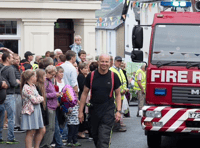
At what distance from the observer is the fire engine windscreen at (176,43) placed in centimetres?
1140

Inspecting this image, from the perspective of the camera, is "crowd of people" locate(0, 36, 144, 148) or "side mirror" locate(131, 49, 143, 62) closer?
"crowd of people" locate(0, 36, 144, 148)

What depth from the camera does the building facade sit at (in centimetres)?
2148

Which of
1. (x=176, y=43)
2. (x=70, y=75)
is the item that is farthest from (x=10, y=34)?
(x=176, y=43)

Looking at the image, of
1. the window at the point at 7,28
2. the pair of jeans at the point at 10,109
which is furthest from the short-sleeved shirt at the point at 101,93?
the window at the point at 7,28

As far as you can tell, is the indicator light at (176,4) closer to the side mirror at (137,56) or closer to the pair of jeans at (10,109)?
the side mirror at (137,56)

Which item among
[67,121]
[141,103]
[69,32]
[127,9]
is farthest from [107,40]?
[67,121]

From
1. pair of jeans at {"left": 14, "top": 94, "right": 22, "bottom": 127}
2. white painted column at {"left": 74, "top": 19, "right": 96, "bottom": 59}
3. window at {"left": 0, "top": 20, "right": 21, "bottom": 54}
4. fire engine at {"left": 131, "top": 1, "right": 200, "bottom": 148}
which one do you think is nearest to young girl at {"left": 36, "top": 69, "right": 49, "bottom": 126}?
fire engine at {"left": 131, "top": 1, "right": 200, "bottom": 148}

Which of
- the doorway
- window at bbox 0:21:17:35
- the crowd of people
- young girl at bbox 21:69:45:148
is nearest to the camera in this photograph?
the crowd of people

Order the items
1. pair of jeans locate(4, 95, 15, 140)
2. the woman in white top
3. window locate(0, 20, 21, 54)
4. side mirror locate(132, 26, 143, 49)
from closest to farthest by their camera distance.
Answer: side mirror locate(132, 26, 143, 49) < the woman in white top < pair of jeans locate(4, 95, 15, 140) < window locate(0, 20, 21, 54)

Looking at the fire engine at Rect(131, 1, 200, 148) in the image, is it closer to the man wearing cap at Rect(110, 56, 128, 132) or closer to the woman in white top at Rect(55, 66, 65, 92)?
the woman in white top at Rect(55, 66, 65, 92)

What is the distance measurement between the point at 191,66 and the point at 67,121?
2.95 meters

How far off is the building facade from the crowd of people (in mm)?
7251

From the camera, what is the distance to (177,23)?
38.4 ft

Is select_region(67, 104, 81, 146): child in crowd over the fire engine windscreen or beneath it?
beneath
